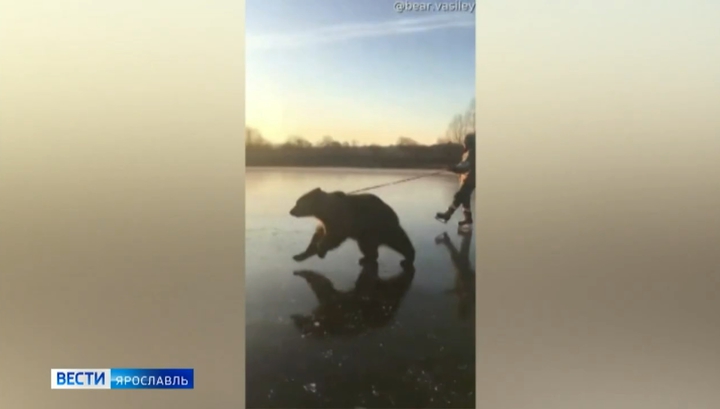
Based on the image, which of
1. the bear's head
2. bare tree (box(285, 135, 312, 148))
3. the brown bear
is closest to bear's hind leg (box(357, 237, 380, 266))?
the brown bear

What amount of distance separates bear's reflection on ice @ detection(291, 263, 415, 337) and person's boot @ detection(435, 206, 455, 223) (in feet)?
0.42

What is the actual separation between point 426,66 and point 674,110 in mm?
467

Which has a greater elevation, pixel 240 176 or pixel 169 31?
pixel 169 31

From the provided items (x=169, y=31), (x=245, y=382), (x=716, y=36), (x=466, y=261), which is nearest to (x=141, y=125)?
(x=169, y=31)

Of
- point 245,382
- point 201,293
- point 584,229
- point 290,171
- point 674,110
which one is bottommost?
point 245,382

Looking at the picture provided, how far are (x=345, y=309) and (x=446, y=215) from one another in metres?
0.26

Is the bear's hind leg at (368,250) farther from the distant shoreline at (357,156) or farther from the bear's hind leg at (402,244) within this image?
the distant shoreline at (357,156)

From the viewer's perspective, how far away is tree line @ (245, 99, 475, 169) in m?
0.91

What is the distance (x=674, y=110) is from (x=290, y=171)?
2.36 feet

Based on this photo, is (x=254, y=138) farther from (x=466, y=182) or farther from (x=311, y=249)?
(x=466, y=182)

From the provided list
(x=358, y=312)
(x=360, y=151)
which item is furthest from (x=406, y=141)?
(x=358, y=312)

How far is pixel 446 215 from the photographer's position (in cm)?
92

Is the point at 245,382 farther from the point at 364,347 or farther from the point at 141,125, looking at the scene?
the point at 141,125

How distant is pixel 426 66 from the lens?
3.01 ft
